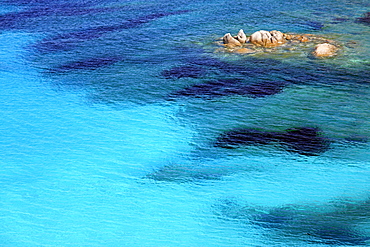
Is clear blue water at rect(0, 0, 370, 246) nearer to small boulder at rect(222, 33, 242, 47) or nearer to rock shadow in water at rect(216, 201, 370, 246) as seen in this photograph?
rock shadow in water at rect(216, 201, 370, 246)

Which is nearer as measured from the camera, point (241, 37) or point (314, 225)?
point (314, 225)

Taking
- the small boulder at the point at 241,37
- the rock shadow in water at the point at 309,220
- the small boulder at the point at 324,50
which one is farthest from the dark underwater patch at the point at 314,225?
the small boulder at the point at 241,37

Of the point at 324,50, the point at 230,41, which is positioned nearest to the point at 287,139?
the point at 324,50

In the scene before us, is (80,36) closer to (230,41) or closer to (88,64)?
(88,64)

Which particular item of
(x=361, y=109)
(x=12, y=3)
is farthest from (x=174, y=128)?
(x=12, y=3)

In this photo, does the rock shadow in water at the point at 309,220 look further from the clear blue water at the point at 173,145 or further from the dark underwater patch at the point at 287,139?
the dark underwater patch at the point at 287,139

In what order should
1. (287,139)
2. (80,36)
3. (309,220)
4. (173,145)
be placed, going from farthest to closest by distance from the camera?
(80,36) < (173,145) < (287,139) < (309,220)
